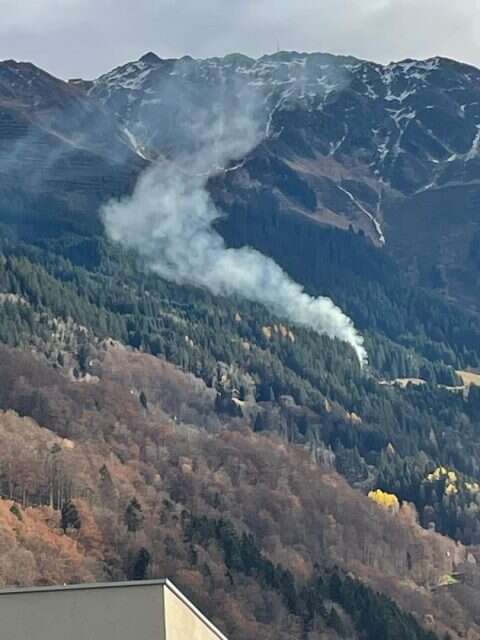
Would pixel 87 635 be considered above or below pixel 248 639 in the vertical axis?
below

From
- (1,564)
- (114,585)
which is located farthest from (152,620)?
(1,564)

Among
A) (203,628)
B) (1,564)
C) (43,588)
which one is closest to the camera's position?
(43,588)

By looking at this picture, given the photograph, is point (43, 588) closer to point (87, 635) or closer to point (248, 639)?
point (87, 635)

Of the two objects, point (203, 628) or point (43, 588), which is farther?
point (203, 628)

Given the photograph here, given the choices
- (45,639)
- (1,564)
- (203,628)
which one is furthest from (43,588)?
(1,564)

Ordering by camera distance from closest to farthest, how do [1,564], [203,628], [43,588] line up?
[43,588], [203,628], [1,564]

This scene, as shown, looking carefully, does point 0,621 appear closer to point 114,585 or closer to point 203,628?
point 114,585
